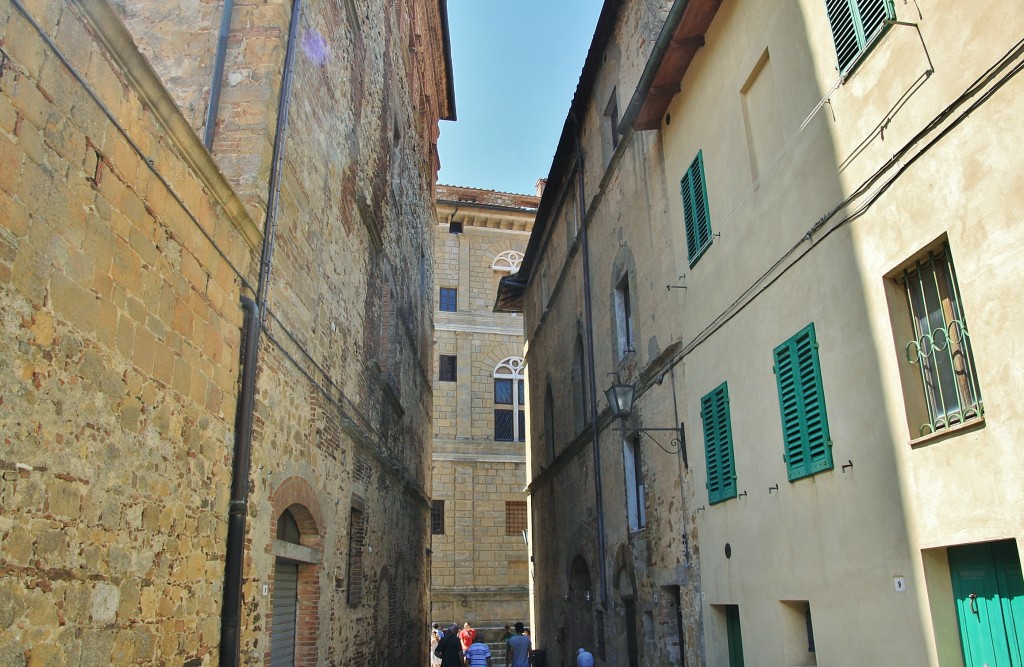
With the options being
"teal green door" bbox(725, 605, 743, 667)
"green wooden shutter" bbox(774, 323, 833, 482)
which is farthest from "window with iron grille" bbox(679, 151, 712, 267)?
"teal green door" bbox(725, 605, 743, 667)

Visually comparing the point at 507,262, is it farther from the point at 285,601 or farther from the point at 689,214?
the point at 285,601

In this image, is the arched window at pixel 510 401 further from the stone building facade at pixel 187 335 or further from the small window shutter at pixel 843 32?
the small window shutter at pixel 843 32

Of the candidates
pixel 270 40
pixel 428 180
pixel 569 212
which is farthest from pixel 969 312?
pixel 428 180

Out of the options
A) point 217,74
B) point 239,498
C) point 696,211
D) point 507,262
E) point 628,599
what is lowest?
point 628,599

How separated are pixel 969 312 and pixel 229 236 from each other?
475 cm

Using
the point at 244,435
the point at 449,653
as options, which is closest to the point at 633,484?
the point at 449,653

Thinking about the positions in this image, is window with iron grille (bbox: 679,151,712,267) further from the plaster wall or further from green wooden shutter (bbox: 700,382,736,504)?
green wooden shutter (bbox: 700,382,736,504)

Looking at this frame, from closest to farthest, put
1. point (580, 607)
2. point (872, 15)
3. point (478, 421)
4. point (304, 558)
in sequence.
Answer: point (872, 15)
point (304, 558)
point (580, 607)
point (478, 421)

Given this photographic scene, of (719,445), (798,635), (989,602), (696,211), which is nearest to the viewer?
(989,602)

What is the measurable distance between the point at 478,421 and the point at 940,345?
75.0 feet

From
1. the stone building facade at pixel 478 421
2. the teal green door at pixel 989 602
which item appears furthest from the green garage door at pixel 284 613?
the stone building facade at pixel 478 421

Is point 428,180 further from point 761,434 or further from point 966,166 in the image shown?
point 966,166

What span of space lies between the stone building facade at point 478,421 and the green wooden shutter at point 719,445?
51.2 feet

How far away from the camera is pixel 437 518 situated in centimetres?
2578
